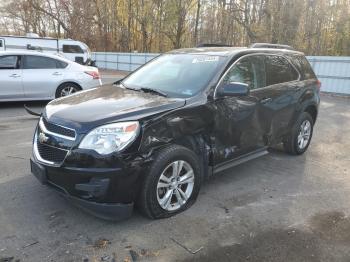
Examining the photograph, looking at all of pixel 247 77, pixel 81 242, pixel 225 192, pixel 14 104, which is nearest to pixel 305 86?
pixel 247 77

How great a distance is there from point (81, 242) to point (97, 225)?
13.2 inches

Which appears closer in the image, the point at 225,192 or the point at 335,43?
the point at 225,192

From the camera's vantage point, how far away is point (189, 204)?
4078mm

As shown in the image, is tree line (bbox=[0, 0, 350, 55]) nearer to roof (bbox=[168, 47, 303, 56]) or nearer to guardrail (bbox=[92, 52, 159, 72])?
→ guardrail (bbox=[92, 52, 159, 72])

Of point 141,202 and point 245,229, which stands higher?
point 141,202

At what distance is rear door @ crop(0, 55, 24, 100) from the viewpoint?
9039 millimetres

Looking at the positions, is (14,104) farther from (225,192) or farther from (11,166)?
(225,192)

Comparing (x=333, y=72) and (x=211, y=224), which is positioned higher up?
(x=333, y=72)

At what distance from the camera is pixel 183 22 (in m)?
35.5

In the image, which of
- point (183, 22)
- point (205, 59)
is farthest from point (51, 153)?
point (183, 22)

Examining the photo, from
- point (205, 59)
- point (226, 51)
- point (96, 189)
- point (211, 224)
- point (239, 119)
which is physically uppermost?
point (226, 51)

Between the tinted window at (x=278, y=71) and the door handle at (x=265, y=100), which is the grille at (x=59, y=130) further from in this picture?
the tinted window at (x=278, y=71)

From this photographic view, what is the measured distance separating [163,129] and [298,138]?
3331mm

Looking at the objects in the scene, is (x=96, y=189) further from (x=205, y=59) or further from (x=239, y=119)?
(x=205, y=59)
